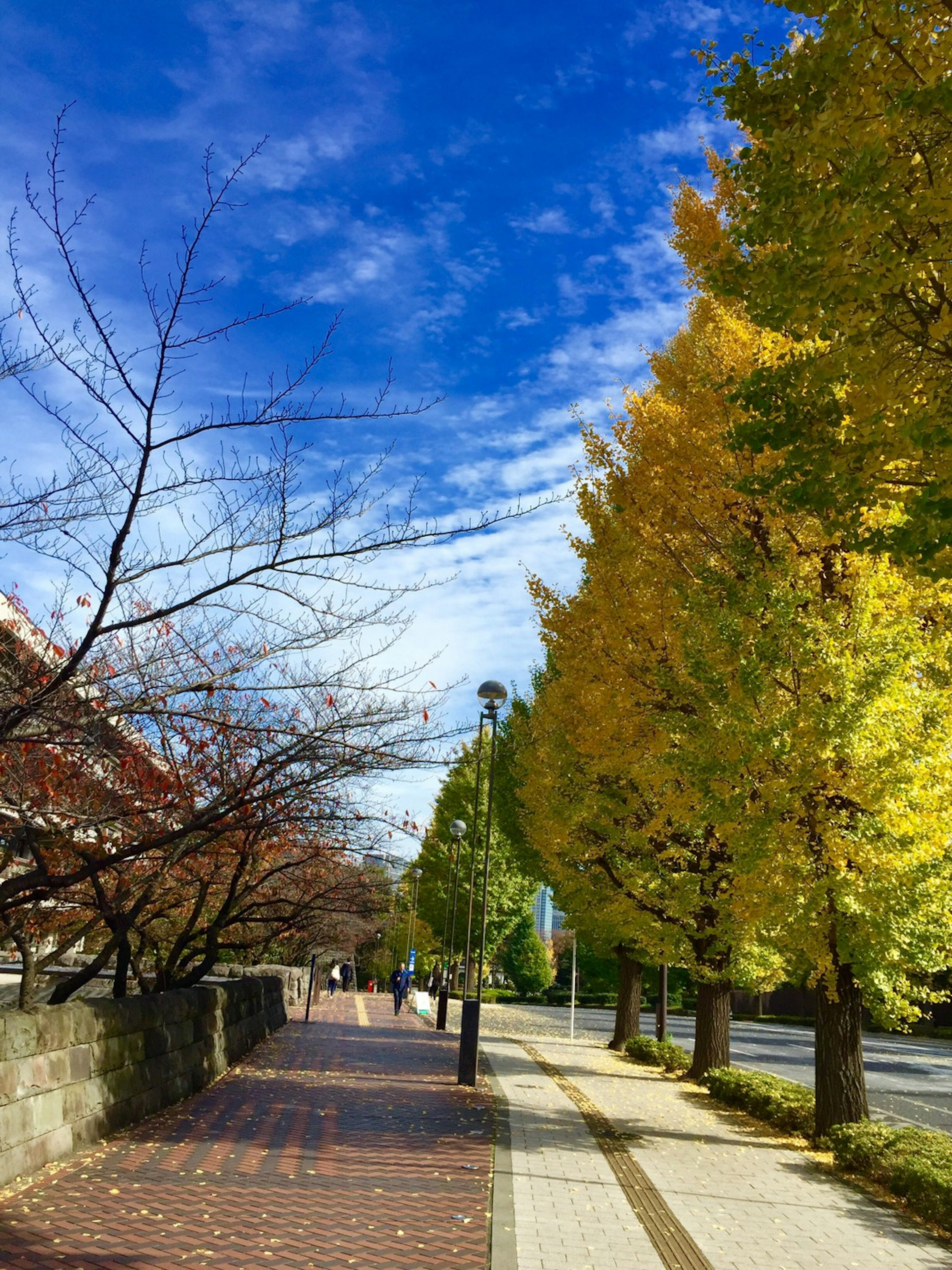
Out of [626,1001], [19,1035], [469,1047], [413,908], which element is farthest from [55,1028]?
[413,908]

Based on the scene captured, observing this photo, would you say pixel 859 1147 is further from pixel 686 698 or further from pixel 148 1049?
pixel 148 1049

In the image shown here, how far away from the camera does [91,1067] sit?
7.99m

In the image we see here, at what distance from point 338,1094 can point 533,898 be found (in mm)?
36596

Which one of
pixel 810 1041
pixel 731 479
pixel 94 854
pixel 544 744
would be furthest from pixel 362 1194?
pixel 810 1041

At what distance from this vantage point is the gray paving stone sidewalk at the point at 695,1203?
6.27m

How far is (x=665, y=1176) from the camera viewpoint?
8.61 metres

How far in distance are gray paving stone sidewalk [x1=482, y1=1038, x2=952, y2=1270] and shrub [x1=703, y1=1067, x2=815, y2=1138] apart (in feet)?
1.34

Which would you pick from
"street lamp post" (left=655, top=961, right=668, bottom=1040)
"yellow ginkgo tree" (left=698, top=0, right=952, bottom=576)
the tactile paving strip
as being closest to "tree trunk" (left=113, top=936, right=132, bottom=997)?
the tactile paving strip

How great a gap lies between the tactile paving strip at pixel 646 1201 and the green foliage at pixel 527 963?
52072mm

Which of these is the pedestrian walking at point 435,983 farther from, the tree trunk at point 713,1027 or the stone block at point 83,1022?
the stone block at point 83,1022

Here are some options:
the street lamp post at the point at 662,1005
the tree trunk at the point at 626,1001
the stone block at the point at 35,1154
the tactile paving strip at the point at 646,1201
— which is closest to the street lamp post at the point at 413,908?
the tree trunk at the point at 626,1001

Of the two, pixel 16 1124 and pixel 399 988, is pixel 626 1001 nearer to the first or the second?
pixel 399 988

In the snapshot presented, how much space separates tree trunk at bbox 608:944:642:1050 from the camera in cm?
2281

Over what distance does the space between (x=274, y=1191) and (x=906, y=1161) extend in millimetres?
5245
